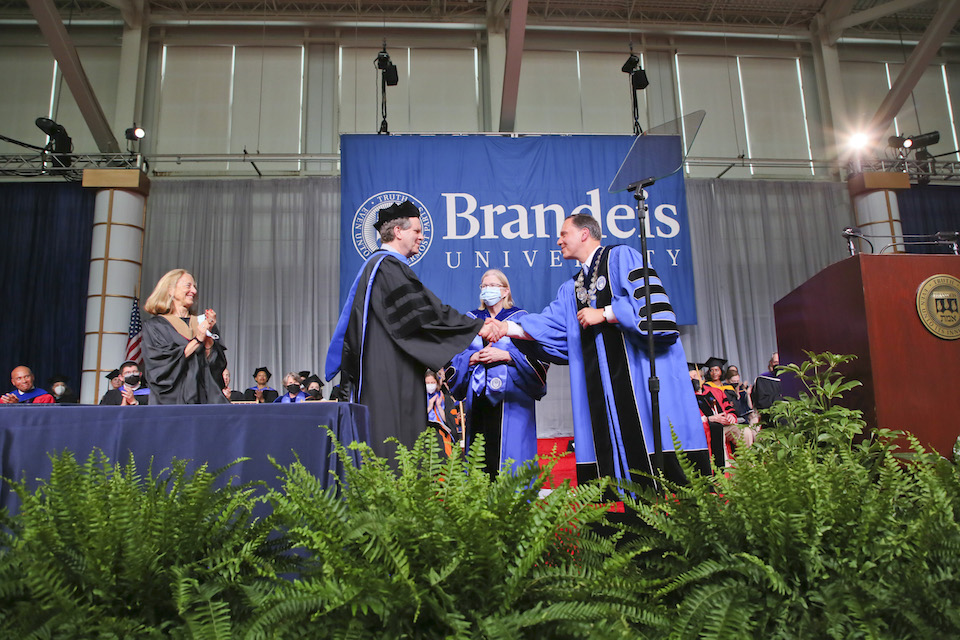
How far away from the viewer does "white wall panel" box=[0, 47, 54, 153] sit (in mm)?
10664

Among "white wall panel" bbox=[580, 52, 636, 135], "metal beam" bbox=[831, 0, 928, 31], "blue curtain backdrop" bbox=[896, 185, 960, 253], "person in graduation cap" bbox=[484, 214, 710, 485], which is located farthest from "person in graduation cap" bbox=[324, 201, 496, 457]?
"blue curtain backdrop" bbox=[896, 185, 960, 253]

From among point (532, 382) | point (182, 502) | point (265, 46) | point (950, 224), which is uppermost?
point (265, 46)

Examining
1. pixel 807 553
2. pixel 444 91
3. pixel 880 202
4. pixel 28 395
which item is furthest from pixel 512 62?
pixel 807 553

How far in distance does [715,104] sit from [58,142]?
1058 cm

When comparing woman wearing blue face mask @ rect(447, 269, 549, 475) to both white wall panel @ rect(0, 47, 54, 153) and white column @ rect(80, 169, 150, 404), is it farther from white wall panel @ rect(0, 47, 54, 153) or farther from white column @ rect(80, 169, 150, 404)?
white wall panel @ rect(0, 47, 54, 153)

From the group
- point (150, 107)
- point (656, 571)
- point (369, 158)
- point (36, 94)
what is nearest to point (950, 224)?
point (369, 158)

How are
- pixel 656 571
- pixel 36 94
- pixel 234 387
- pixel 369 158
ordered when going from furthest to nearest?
pixel 36 94, pixel 234 387, pixel 369 158, pixel 656 571

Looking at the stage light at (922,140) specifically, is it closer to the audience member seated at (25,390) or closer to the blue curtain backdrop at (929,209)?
the blue curtain backdrop at (929,209)

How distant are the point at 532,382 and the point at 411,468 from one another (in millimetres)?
2506

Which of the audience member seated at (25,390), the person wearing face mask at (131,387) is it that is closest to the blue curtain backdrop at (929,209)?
the person wearing face mask at (131,387)

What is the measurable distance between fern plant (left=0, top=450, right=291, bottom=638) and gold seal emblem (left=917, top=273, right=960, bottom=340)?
11.0 feet

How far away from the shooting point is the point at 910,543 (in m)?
1.05

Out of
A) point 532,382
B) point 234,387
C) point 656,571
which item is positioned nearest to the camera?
point 656,571

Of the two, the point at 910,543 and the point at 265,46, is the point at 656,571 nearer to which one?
the point at 910,543
